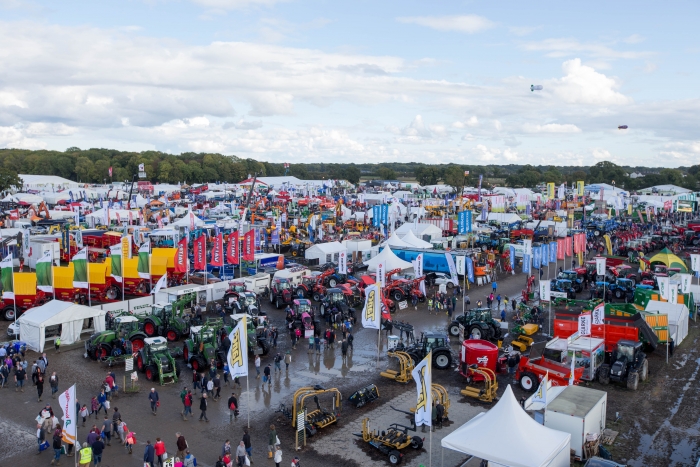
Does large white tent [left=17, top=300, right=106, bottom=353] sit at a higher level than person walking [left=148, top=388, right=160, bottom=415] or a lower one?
higher

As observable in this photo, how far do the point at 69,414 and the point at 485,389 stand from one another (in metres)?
9.13

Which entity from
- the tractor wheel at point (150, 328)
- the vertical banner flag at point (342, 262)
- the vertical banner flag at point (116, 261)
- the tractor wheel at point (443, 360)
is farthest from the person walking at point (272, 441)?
the vertical banner flag at point (342, 262)

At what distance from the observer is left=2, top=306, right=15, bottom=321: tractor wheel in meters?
19.8

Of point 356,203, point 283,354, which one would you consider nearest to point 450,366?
point 283,354

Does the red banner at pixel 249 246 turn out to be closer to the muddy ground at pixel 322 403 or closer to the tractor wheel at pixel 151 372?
the muddy ground at pixel 322 403

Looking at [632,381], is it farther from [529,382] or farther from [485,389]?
[485,389]

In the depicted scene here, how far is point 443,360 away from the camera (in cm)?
1570

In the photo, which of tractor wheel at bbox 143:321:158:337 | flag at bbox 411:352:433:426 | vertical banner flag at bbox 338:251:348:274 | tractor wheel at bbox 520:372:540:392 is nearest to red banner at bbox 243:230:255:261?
vertical banner flag at bbox 338:251:348:274

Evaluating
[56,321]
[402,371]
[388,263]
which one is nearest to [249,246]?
[388,263]

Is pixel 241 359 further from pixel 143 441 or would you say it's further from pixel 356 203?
pixel 356 203

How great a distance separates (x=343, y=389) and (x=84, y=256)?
1157cm

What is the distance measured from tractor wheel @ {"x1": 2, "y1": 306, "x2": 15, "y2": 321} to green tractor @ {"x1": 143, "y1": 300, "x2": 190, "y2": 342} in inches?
216

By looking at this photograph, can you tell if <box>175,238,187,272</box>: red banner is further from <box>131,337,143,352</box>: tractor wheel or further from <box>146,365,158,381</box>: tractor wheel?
<box>146,365,158,381</box>: tractor wheel

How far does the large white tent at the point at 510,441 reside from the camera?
909cm
